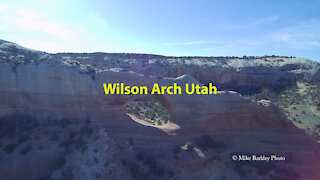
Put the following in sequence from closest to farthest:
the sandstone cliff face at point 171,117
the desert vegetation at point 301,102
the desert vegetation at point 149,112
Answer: the sandstone cliff face at point 171,117
the desert vegetation at point 149,112
the desert vegetation at point 301,102

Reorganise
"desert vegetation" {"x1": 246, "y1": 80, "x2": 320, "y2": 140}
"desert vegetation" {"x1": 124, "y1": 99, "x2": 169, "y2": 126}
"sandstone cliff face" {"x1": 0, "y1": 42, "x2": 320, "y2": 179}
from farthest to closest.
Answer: "desert vegetation" {"x1": 246, "y1": 80, "x2": 320, "y2": 140}, "desert vegetation" {"x1": 124, "y1": 99, "x2": 169, "y2": 126}, "sandstone cliff face" {"x1": 0, "y1": 42, "x2": 320, "y2": 179}

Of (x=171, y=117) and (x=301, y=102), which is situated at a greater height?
(x=171, y=117)

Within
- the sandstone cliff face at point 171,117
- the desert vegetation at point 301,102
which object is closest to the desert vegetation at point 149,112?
the sandstone cliff face at point 171,117

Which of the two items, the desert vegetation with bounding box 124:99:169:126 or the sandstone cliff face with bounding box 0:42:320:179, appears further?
the desert vegetation with bounding box 124:99:169:126

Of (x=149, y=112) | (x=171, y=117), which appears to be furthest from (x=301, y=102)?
(x=171, y=117)

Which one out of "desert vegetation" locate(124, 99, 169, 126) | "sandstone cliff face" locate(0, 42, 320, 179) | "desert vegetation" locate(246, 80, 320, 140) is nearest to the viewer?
"sandstone cliff face" locate(0, 42, 320, 179)

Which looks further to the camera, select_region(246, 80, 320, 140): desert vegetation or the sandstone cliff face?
select_region(246, 80, 320, 140): desert vegetation

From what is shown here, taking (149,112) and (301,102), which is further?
(301,102)

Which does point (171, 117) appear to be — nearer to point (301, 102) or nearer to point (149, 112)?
point (149, 112)

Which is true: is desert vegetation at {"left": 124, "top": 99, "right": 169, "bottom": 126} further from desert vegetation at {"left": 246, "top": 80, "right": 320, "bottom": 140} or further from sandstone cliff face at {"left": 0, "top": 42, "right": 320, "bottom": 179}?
desert vegetation at {"left": 246, "top": 80, "right": 320, "bottom": 140}

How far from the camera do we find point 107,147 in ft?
48.5

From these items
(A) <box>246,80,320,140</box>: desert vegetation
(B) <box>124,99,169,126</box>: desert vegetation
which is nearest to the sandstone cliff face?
(B) <box>124,99,169,126</box>: desert vegetation

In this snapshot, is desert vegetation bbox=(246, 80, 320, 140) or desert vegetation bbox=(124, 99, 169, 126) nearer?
desert vegetation bbox=(124, 99, 169, 126)

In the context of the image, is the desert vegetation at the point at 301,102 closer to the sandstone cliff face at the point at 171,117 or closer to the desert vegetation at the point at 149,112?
the sandstone cliff face at the point at 171,117
